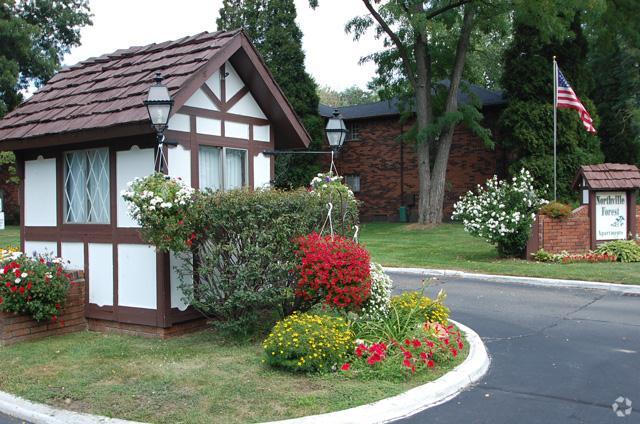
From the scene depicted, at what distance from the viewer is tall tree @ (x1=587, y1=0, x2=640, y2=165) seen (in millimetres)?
30141

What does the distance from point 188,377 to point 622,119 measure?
3094 cm

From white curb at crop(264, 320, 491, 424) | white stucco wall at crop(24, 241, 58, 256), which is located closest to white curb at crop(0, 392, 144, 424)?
white curb at crop(264, 320, 491, 424)

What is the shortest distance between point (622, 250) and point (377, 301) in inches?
420

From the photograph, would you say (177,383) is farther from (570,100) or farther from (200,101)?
(570,100)

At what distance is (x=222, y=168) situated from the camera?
31.0 feet

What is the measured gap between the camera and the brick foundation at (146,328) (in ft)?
27.6

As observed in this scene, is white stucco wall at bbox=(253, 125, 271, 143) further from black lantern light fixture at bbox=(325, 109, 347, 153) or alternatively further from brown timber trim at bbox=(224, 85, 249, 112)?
black lantern light fixture at bbox=(325, 109, 347, 153)

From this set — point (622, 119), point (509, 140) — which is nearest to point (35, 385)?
point (509, 140)

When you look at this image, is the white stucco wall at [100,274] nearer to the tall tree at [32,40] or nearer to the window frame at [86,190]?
the window frame at [86,190]

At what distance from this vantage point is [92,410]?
215 inches

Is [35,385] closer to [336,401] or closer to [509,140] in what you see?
→ [336,401]

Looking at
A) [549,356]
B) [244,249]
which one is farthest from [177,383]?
[549,356]

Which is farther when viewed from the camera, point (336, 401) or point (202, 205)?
point (202, 205)

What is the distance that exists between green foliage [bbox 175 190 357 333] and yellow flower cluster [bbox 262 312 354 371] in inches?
37.3
